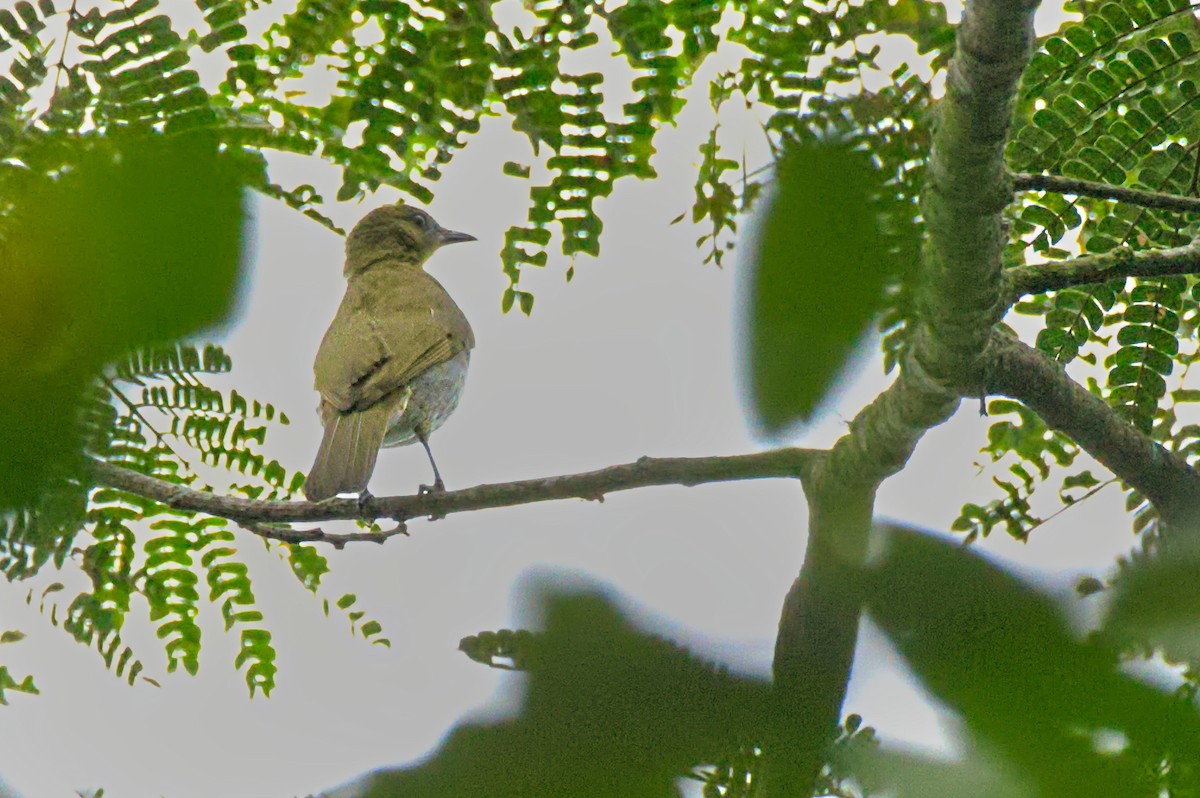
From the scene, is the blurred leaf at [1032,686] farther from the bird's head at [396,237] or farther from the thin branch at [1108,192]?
the bird's head at [396,237]

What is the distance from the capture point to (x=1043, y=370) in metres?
1.87

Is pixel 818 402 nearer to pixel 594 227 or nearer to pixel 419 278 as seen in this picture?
pixel 594 227

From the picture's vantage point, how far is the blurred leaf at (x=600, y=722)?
38 cm

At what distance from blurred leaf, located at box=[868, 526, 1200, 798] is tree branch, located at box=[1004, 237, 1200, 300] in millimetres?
1396

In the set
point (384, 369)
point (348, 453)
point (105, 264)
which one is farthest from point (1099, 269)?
point (384, 369)

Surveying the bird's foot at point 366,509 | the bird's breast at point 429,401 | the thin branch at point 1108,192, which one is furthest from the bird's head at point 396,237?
the thin branch at point 1108,192

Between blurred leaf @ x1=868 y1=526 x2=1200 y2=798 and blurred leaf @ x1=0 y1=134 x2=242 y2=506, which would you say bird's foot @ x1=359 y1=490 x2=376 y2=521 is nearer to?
blurred leaf @ x1=0 y1=134 x2=242 y2=506

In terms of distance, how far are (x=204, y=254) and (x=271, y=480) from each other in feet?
7.18

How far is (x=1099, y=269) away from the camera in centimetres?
169

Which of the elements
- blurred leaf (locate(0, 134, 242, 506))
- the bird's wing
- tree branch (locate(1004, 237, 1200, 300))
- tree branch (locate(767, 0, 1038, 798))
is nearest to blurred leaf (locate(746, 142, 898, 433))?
tree branch (locate(767, 0, 1038, 798))

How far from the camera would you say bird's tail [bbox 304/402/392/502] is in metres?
2.92

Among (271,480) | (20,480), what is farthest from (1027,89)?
(20,480)

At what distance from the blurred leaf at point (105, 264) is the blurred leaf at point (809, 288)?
0.18m

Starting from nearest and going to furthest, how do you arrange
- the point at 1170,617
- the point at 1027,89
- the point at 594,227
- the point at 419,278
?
the point at 1170,617 → the point at 594,227 → the point at 1027,89 → the point at 419,278
